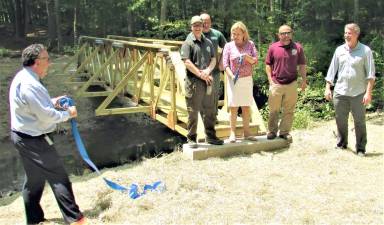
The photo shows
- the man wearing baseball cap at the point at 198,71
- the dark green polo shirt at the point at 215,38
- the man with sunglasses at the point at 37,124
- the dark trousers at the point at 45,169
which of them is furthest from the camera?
the dark green polo shirt at the point at 215,38

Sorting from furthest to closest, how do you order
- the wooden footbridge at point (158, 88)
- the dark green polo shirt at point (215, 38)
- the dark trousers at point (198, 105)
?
the wooden footbridge at point (158, 88) → the dark green polo shirt at point (215, 38) → the dark trousers at point (198, 105)

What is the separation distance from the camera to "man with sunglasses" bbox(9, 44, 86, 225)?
3543mm

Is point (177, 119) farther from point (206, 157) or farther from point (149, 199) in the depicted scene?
point (149, 199)

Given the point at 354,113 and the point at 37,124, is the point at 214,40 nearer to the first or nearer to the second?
the point at 354,113

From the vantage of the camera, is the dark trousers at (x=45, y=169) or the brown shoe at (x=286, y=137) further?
the brown shoe at (x=286, y=137)

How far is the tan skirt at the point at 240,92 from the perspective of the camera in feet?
19.3

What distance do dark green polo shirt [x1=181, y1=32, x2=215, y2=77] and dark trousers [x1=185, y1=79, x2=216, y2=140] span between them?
169 millimetres

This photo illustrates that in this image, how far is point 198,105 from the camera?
18.9 ft

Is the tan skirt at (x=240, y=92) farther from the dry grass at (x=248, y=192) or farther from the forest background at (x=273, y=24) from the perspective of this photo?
the forest background at (x=273, y=24)

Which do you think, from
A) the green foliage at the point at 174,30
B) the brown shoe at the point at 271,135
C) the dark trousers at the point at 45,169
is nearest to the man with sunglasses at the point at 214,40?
the brown shoe at the point at 271,135

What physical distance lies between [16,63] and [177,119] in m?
15.9

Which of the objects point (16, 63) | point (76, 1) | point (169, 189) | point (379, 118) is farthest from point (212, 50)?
point (76, 1)

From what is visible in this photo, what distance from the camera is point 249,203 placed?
13.9ft

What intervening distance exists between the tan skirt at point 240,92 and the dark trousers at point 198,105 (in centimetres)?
27
